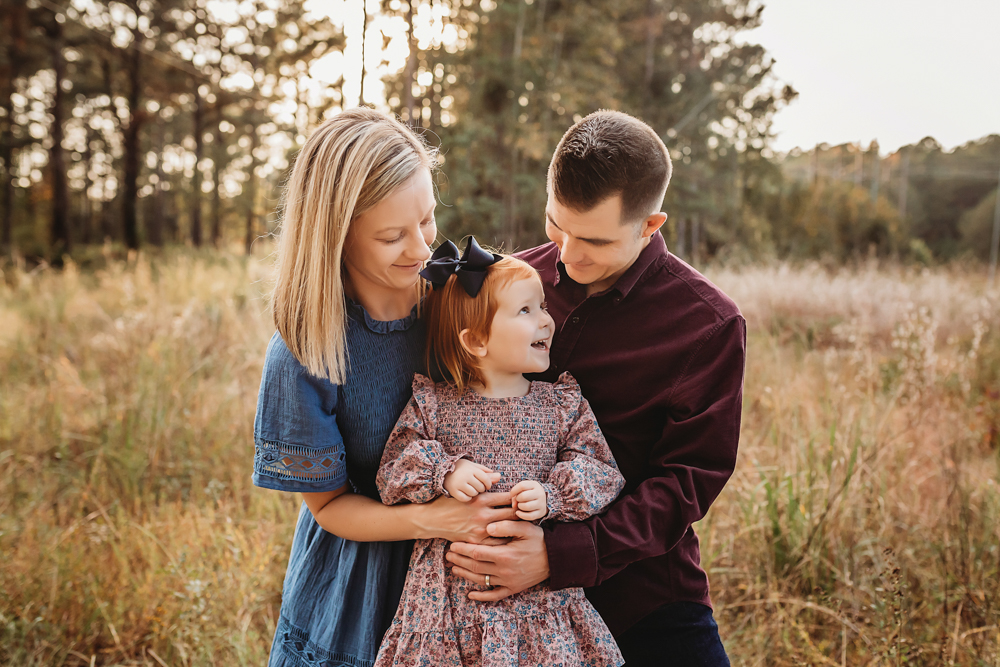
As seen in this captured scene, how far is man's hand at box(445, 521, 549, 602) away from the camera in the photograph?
5.09 feet

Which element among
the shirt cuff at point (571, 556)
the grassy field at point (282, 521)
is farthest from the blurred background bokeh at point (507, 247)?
the shirt cuff at point (571, 556)

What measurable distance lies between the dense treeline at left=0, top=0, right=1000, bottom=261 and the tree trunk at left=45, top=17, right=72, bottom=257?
50mm

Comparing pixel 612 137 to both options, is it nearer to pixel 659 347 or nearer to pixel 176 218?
pixel 659 347

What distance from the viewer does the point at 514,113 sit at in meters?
11.3

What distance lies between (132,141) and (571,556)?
62.4 feet

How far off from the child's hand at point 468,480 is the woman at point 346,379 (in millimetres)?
46

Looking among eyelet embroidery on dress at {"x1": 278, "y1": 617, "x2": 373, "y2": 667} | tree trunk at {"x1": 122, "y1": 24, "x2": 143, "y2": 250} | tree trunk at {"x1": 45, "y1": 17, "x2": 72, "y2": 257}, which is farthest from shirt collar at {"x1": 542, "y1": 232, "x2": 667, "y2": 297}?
tree trunk at {"x1": 122, "y1": 24, "x2": 143, "y2": 250}

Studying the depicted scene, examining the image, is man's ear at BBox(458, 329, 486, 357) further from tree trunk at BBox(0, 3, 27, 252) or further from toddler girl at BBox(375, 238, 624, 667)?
tree trunk at BBox(0, 3, 27, 252)

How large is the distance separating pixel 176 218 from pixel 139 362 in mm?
40151

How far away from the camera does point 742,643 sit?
8.41 ft

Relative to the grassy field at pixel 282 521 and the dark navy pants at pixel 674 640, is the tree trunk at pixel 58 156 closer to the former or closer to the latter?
the grassy field at pixel 282 521

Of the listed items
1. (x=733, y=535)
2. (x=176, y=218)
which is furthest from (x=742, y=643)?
(x=176, y=218)

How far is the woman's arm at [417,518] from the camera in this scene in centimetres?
161

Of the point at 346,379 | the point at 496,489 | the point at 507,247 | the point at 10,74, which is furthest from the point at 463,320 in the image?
the point at 10,74
